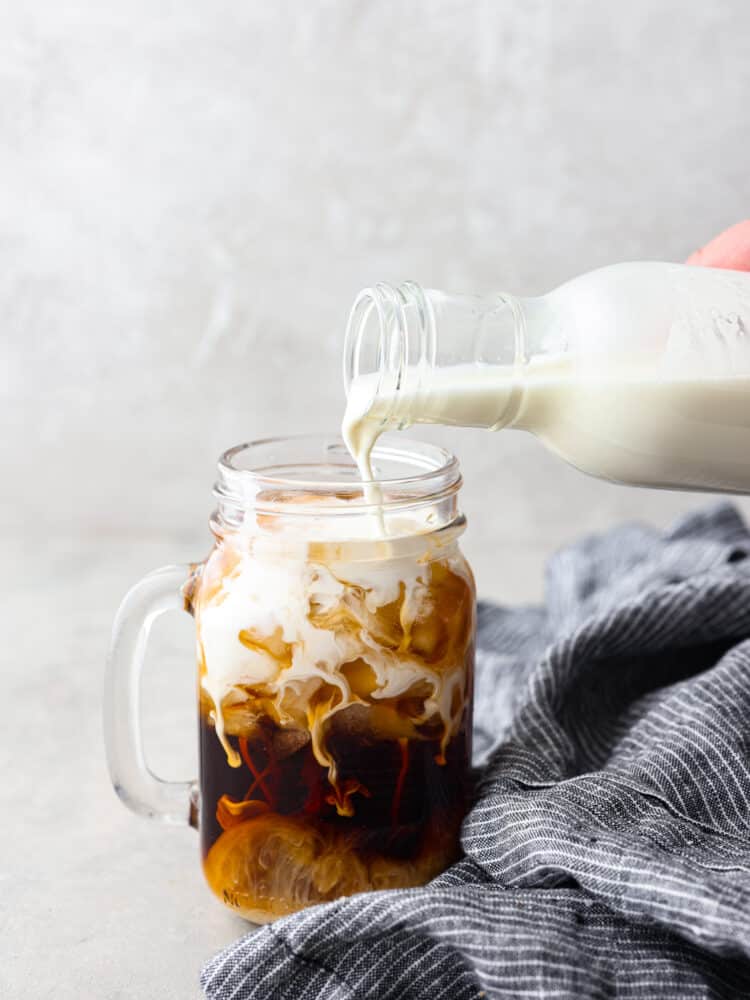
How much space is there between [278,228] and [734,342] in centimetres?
116

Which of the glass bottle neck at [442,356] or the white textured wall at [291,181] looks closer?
the glass bottle neck at [442,356]

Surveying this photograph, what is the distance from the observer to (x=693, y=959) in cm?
73

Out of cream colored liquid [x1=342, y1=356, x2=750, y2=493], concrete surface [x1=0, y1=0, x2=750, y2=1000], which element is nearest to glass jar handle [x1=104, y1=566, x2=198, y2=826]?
cream colored liquid [x1=342, y1=356, x2=750, y2=493]

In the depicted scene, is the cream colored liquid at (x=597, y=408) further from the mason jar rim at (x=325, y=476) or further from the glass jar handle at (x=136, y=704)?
the glass jar handle at (x=136, y=704)

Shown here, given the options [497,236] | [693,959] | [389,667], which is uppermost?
[497,236]

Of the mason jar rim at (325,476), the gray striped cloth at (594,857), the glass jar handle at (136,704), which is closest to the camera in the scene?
the gray striped cloth at (594,857)

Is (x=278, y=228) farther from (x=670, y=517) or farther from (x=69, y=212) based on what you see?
(x=670, y=517)

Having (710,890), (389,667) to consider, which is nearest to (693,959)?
(710,890)

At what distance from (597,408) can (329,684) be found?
0.80 feet

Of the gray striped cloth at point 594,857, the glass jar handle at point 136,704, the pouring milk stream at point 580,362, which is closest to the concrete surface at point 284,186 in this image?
the gray striped cloth at point 594,857

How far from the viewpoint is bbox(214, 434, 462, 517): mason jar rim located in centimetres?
81

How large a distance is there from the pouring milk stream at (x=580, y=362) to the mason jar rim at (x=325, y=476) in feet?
0.08

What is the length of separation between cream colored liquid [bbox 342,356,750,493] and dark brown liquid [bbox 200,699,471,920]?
0.19 metres

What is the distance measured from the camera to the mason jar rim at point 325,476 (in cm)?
81
